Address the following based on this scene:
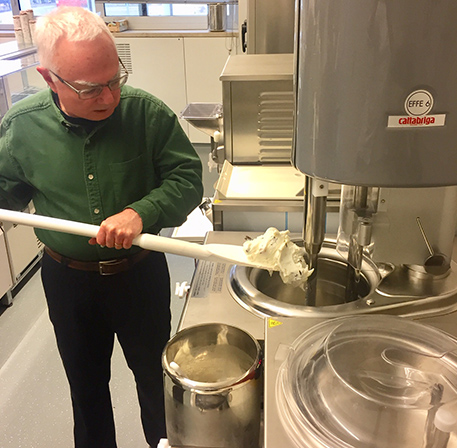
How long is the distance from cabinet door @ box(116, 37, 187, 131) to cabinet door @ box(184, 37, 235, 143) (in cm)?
7

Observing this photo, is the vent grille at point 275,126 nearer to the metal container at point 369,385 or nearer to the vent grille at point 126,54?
the metal container at point 369,385

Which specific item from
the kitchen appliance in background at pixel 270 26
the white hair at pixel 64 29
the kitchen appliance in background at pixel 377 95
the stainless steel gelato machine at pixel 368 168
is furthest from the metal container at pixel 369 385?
the kitchen appliance in background at pixel 270 26

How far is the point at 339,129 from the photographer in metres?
0.69

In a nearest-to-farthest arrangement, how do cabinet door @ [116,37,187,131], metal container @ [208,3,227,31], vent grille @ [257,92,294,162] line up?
vent grille @ [257,92,294,162]
metal container @ [208,3,227,31]
cabinet door @ [116,37,187,131]

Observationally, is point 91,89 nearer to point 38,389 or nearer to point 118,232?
point 118,232

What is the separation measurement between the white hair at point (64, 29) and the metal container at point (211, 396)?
2.32 feet

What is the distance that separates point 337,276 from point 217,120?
0.98 meters

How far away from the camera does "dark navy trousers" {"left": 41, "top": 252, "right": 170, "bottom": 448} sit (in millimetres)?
1375

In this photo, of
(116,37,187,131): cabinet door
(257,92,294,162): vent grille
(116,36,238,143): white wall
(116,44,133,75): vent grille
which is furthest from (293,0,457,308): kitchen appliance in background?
(116,44,133,75): vent grille

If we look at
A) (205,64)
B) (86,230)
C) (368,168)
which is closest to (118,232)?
(86,230)

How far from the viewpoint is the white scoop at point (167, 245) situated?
1.01 m

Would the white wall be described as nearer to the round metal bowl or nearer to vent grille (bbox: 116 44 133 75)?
vent grille (bbox: 116 44 133 75)

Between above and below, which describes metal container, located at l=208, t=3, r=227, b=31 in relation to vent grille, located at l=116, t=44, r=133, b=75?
above

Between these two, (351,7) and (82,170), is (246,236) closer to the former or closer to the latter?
(82,170)
